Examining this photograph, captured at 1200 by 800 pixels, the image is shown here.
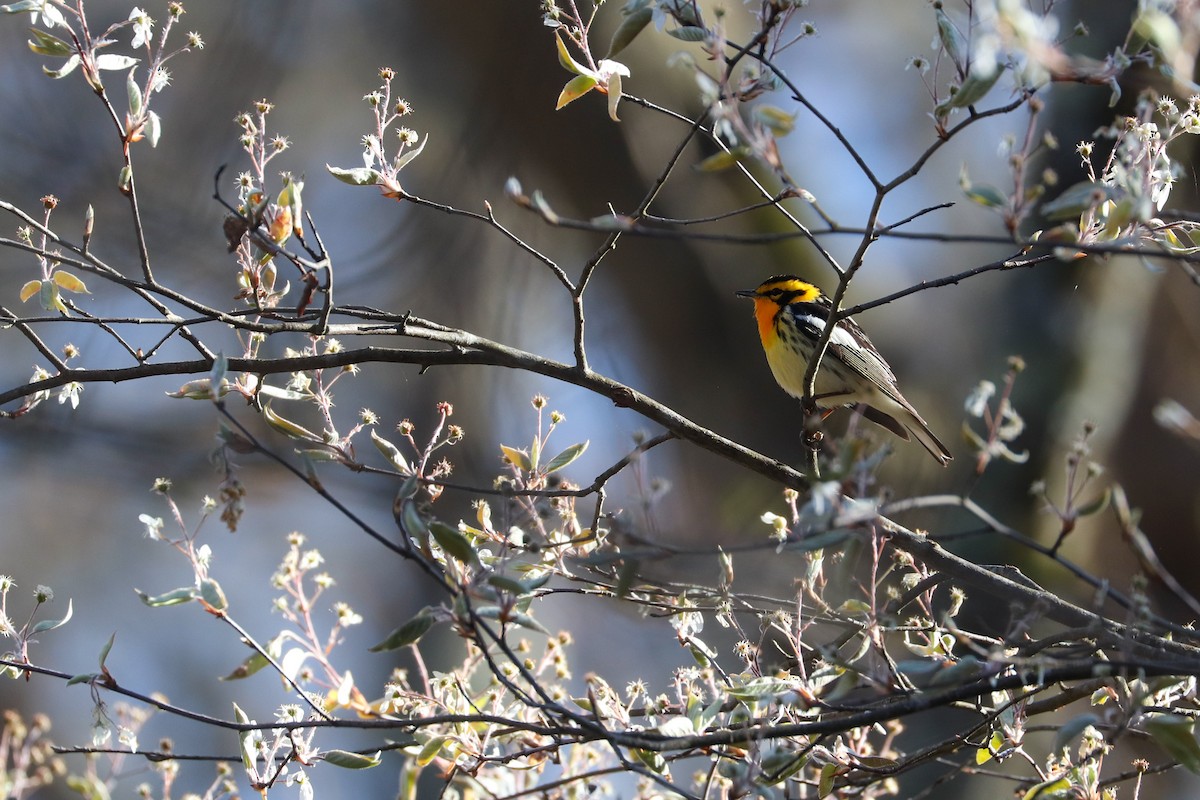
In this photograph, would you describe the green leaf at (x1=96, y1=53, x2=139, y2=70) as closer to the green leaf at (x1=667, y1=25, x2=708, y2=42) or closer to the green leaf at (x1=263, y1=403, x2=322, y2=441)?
the green leaf at (x1=263, y1=403, x2=322, y2=441)

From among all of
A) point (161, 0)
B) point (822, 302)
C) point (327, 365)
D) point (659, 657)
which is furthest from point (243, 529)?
point (327, 365)

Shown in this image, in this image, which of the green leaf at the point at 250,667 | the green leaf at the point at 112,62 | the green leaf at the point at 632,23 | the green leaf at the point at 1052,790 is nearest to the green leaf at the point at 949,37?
the green leaf at the point at 632,23

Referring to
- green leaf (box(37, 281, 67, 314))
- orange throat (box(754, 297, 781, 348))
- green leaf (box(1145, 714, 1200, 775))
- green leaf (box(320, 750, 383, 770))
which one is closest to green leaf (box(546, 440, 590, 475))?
green leaf (box(320, 750, 383, 770))

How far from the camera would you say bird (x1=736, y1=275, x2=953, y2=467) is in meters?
2.53

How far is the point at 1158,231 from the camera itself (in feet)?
4.15

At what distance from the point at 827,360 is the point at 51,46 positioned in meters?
1.87

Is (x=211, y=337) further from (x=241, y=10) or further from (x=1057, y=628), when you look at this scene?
(x=1057, y=628)

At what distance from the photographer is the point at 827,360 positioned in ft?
8.61

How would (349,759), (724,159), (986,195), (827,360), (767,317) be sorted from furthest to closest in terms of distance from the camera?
(767,317) → (827,360) → (349,759) → (724,159) → (986,195)

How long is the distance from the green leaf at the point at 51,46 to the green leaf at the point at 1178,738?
4.27 ft

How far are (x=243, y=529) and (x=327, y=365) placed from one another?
3498mm

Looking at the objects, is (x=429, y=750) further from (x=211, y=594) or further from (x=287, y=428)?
(x=287, y=428)

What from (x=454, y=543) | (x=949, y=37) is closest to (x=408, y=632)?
(x=454, y=543)

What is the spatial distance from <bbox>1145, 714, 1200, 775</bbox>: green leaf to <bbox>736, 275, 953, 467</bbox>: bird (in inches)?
54.7
